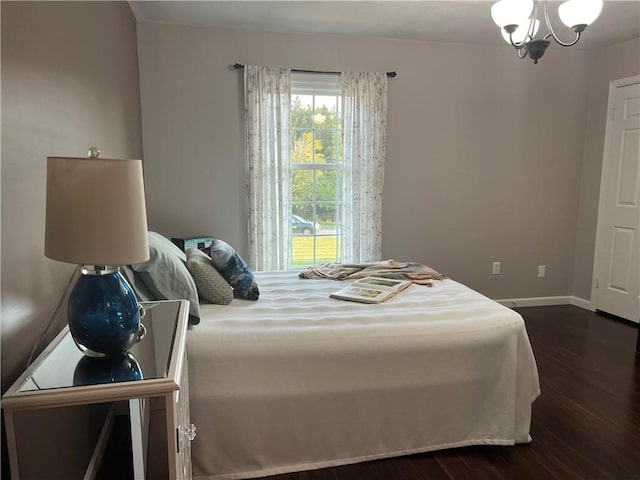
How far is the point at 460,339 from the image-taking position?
2086mm

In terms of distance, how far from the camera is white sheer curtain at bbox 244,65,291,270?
12.3 feet

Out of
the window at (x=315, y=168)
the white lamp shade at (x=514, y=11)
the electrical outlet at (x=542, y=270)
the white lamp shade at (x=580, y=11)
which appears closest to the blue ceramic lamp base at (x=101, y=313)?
the white lamp shade at (x=514, y=11)

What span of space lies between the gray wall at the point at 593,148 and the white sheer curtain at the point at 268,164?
9.55ft

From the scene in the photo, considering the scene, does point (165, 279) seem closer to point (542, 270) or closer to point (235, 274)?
point (235, 274)

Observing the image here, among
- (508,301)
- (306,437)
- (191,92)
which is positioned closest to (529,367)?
(306,437)

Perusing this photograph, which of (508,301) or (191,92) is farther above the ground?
(191,92)

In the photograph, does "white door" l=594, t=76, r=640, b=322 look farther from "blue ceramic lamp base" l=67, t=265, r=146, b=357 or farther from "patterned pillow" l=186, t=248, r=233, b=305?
"blue ceramic lamp base" l=67, t=265, r=146, b=357

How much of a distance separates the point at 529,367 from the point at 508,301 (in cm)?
250

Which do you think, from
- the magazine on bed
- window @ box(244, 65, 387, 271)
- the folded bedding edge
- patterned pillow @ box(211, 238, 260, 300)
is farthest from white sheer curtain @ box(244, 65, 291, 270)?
the folded bedding edge

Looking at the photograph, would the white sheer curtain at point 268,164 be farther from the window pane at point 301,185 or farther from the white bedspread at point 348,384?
the white bedspread at point 348,384

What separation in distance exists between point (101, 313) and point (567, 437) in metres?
2.23

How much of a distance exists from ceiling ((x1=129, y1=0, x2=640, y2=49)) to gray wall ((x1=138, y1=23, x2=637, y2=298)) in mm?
141

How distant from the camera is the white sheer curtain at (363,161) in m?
3.90

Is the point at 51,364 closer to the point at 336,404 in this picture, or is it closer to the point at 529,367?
the point at 336,404
